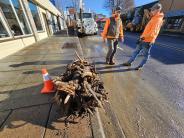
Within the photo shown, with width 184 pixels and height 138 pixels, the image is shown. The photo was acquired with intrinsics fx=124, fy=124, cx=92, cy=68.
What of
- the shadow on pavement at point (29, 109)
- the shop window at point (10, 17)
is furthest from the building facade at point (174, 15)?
the shadow on pavement at point (29, 109)

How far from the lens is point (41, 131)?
1984mm

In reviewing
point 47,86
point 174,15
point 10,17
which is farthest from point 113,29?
point 174,15

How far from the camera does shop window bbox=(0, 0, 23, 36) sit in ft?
22.4

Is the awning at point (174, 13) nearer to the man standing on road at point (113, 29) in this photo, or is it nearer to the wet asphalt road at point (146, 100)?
the wet asphalt road at point (146, 100)

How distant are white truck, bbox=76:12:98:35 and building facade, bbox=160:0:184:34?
37.5 feet

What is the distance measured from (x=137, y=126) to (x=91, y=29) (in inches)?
583

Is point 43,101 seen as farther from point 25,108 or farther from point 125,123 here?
point 125,123

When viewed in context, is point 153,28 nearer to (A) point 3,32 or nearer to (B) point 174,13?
(A) point 3,32

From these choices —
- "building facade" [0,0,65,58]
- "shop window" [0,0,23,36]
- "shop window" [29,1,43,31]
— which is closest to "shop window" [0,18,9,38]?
"building facade" [0,0,65,58]

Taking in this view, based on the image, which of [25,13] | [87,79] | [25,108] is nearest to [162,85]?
[87,79]

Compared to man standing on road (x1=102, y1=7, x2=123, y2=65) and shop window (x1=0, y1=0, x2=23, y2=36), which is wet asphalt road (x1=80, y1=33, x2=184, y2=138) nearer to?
man standing on road (x1=102, y1=7, x2=123, y2=65)

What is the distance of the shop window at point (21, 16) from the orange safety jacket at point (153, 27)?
8.33 m

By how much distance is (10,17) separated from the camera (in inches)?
289

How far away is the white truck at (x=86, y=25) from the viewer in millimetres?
15141
